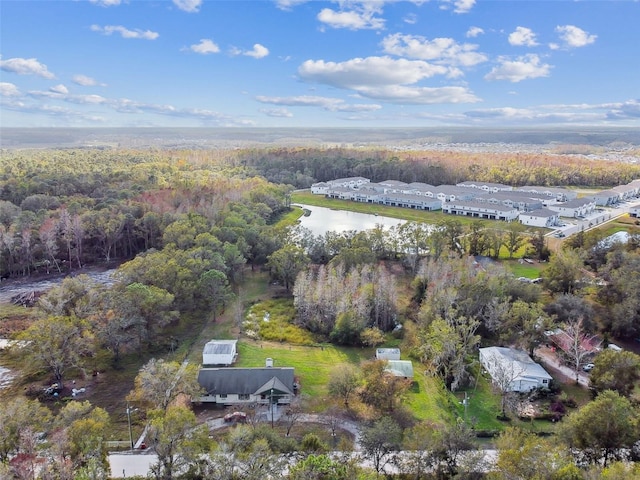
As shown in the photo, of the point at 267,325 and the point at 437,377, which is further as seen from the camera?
the point at 267,325

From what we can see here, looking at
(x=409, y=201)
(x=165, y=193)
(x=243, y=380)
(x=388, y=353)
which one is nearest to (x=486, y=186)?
(x=409, y=201)

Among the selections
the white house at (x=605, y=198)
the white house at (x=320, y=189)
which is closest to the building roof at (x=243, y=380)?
the white house at (x=320, y=189)

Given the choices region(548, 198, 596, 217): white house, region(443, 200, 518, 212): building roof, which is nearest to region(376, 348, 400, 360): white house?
region(443, 200, 518, 212): building roof

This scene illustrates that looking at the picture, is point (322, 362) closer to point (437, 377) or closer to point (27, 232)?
point (437, 377)

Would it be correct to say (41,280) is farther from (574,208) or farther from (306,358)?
(574,208)

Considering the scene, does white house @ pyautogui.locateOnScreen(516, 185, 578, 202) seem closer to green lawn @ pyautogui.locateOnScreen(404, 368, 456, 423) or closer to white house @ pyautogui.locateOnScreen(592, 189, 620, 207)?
white house @ pyautogui.locateOnScreen(592, 189, 620, 207)

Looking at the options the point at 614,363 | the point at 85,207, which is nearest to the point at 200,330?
the point at 614,363
